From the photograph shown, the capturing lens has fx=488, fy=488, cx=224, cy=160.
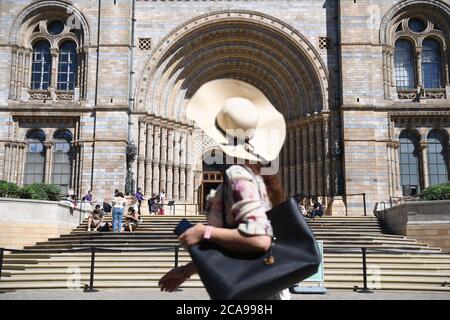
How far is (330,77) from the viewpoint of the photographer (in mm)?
25625

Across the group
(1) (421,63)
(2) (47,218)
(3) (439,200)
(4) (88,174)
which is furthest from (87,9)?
(3) (439,200)

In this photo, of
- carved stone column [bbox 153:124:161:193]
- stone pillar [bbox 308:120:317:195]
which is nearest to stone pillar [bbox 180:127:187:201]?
carved stone column [bbox 153:124:161:193]

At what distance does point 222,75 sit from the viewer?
28.1 m

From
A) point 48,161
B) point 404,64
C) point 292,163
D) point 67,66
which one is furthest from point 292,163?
point 67,66

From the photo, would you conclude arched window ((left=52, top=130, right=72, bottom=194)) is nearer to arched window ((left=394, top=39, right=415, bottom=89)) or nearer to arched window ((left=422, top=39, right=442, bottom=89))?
arched window ((left=394, top=39, right=415, bottom=89))

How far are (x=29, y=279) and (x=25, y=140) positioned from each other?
15.7 m

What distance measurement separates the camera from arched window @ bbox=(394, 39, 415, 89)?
2644 centimetres

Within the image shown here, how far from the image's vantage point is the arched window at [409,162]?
83.3ft

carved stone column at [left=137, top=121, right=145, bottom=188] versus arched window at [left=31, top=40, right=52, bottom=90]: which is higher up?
arched window at [left=31, top=40, right=52, bottom=90]

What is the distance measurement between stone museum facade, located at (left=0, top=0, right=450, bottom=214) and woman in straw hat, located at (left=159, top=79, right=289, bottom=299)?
21.9 metres

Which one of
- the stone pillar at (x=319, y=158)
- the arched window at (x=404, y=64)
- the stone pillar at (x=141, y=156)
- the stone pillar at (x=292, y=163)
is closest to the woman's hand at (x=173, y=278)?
the stone pillar at (x=319, y=158)

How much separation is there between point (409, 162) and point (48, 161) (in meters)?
19.0

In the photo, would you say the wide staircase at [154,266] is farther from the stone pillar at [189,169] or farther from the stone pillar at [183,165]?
the stone pillar at [189,169]

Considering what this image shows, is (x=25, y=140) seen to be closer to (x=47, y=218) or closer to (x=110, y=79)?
(x=110, y=79)
